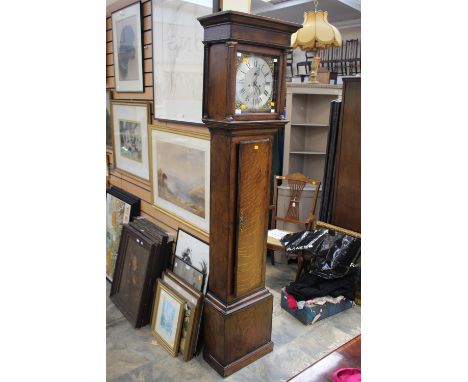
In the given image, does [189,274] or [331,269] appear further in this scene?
[331,269]

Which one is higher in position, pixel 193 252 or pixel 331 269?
pixel 193 252

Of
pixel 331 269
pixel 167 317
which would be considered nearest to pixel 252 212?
pixel 167 317

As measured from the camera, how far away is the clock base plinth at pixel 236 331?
2.22 m

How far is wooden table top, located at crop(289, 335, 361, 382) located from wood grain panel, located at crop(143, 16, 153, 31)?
8.02 ft

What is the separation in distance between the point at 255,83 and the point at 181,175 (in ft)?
3.08

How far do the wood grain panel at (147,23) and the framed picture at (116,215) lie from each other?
1383 mm

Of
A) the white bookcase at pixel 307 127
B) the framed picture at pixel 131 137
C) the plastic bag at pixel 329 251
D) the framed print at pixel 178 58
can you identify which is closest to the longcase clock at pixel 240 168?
the framed print at pixel 178 58

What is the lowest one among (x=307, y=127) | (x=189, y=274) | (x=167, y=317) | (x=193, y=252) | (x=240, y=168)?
(x=167, y=317)

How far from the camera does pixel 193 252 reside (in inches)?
101

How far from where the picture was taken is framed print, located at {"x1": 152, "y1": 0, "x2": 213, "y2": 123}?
2291 mm

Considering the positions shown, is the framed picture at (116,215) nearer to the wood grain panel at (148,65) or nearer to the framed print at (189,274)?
the framed print at (189,274)

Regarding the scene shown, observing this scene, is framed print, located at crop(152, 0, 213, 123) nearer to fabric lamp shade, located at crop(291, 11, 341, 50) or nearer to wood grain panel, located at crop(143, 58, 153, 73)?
wood grain panel, located at crop(143, 58, 153, 73)

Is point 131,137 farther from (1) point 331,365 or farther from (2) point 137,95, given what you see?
(1) point 331,365
